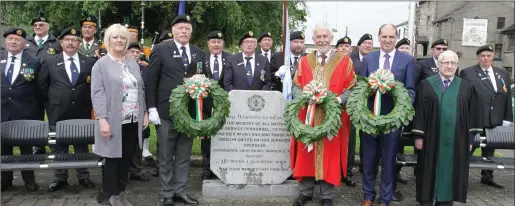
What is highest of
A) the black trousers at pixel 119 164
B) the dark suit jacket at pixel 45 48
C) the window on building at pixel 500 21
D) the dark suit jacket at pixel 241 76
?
the window on building at pixel 500 21

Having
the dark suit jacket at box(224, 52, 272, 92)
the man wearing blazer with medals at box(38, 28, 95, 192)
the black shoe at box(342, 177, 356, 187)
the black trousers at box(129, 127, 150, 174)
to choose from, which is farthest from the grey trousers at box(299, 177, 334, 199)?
the man wearing blazer with medals at box(38, 28, 95, 192)

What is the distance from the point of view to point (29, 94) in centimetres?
601

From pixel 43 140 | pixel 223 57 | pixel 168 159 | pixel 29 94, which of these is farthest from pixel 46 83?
pixel 223 57

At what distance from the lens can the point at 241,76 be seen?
6914mm

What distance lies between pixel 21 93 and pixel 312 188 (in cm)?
408

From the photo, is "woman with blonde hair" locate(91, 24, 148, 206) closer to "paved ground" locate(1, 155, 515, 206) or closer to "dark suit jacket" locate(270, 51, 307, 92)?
"paved ground" locate(1, 155, 515, 206)

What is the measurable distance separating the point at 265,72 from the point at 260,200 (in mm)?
2123

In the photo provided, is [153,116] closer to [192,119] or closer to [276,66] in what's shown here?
[192,119]

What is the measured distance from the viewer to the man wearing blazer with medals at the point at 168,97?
5.39 m

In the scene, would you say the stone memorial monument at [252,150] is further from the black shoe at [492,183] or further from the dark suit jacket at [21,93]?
the black shoe at [492,183]

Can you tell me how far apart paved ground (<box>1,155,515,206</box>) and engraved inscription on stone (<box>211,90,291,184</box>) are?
35 cm

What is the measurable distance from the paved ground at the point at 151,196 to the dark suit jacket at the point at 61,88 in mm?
1001

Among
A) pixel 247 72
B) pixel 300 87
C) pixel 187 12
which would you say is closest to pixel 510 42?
pixel 187 12

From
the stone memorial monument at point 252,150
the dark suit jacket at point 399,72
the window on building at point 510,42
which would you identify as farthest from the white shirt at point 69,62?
the window on building at point 510,42
